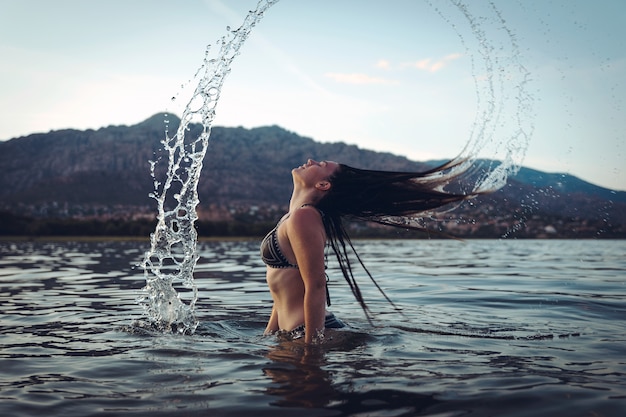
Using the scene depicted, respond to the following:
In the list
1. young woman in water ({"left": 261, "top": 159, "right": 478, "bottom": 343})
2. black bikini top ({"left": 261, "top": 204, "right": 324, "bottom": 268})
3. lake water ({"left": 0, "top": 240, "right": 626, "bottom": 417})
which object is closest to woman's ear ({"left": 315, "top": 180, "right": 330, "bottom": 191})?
young woman in water ({"left": 261, "top": 159, "right": 478, "bottom": 343})

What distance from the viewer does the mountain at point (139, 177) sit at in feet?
260

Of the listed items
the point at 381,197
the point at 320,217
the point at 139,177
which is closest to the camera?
the point at 320,217

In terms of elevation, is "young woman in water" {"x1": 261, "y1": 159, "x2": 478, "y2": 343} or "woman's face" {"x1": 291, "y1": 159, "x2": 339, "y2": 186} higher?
"woman's face" {"x1": 291, "y1": 159, "x2": 339, "y2": 186}

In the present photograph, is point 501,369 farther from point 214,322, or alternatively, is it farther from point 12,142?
point 12,142

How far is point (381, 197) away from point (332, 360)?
1680mm

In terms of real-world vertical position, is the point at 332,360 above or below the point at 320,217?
below

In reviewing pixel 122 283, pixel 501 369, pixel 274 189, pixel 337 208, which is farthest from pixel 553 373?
pixel 274 189

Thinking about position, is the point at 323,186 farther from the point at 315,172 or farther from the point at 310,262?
the point at 310,262

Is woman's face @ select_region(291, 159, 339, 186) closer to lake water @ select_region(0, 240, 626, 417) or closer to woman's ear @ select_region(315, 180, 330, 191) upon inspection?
woman's ear @ select_region(315, 180, 330, 191)

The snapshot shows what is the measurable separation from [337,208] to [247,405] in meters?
2.38

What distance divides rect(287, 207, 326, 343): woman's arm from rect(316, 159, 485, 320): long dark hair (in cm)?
43

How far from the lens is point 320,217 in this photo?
5312 millimetres

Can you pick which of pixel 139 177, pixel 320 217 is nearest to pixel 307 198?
pixel 320 217

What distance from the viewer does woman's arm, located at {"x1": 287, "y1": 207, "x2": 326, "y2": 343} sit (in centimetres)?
505
